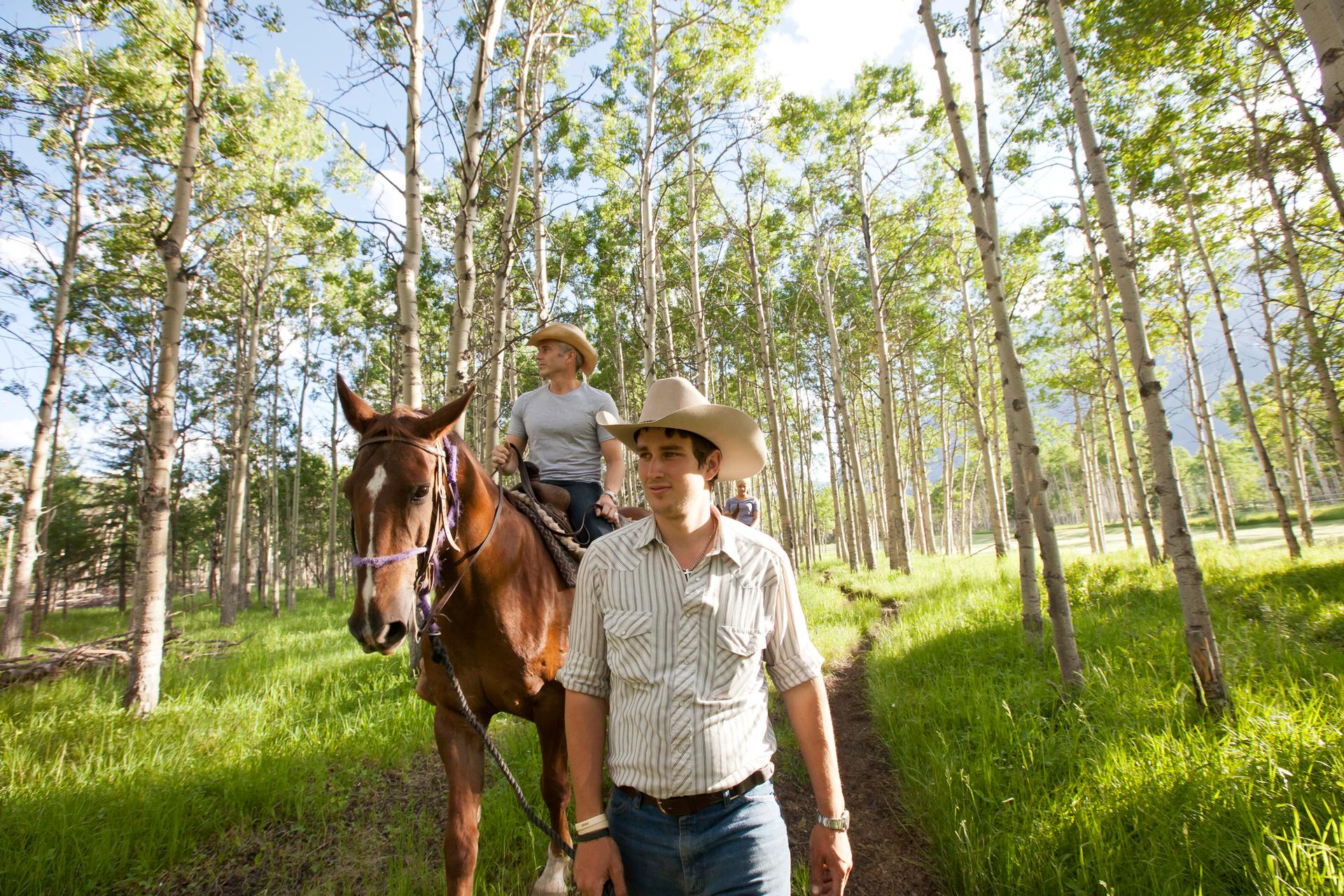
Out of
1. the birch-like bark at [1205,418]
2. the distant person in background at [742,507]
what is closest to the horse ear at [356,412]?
the distant person in background at [742,507]

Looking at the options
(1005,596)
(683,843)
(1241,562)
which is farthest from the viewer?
Answer: (1241,562)

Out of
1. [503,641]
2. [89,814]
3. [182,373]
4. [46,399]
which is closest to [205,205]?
[46,399]

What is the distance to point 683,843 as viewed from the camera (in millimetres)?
1421

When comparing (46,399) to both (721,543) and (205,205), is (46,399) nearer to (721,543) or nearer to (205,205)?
(205,205)

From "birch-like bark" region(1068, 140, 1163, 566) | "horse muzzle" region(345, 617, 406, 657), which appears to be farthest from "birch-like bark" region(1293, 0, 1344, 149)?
"birch-like bark" region(1068, 140, 1163, 566)

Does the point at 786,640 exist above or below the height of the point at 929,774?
above

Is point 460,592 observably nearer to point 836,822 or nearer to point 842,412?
point 836,822

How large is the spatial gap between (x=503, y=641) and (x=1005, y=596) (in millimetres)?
7964

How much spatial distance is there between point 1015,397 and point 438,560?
4.91m

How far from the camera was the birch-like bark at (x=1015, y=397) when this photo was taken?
4.56m

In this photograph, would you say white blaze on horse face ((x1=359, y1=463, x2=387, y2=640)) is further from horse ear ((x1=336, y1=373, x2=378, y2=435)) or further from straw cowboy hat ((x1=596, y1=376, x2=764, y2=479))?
straw cowboy hat ((x1=596, y1=376, x2=764, y2=479))

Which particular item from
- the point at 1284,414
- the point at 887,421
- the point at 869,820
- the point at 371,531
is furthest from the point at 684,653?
the point at 1284,414

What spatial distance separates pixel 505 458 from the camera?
11.4 feet

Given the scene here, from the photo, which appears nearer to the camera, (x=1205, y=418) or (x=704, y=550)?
(x=704, y=550)
